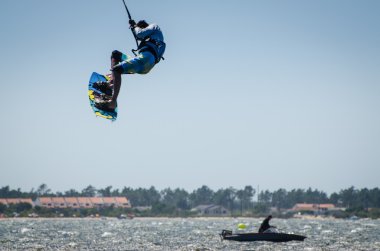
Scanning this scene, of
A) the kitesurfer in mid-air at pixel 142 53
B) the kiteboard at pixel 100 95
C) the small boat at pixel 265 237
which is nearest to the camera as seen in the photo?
the kitesurfer in mid-air at pixel 142 53

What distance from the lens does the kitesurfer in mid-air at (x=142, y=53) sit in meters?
10.2

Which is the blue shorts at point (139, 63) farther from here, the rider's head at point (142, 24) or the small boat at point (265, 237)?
the small boat at point (265, 237)

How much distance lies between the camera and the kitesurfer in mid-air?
33.4 ft

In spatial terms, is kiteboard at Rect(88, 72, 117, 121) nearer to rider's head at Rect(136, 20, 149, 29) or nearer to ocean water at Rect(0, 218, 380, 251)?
rider's head at Rect(136, 20, 149, 29)

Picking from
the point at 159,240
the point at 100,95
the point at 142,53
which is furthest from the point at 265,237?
the point at 142,53

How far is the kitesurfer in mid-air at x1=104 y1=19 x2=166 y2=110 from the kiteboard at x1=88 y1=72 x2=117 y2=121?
558 millimetres

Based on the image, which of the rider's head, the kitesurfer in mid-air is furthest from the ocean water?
the rider's head

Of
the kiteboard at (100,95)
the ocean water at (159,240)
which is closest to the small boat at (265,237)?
the ocean water at (159,240)

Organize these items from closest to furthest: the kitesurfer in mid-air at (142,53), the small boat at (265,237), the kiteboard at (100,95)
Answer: the kitesurfer in mid-air at (142,53)
the kiteboard at (100,95)
the small boat at (265,237)

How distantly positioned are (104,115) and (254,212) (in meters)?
178

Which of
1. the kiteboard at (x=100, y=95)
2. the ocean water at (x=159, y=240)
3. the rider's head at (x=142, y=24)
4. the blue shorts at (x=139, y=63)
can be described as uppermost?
the rider's head at (x=142, y=24)

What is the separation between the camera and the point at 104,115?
1060cm

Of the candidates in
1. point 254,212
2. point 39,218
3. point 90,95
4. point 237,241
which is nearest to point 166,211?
point 254,212

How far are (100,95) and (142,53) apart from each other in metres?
1.34
